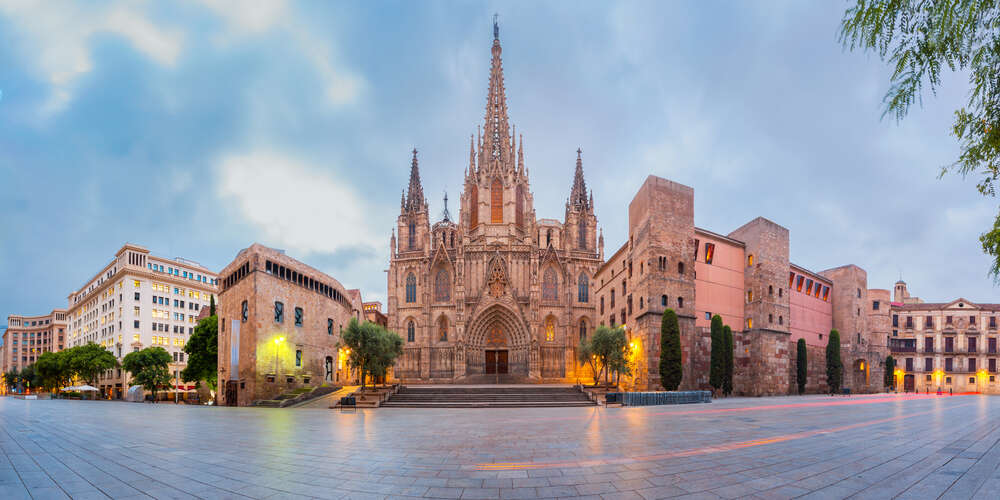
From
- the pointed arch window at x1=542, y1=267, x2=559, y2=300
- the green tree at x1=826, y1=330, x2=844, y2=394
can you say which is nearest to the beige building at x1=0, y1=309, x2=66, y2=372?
the pointed arch window at x1=542, y1=267, x2=559, y2=300

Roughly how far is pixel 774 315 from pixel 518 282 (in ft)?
87.9

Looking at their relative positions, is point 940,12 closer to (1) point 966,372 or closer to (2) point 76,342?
(1) point 966,372

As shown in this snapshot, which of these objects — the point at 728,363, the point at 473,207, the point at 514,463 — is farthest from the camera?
the point at 473,207

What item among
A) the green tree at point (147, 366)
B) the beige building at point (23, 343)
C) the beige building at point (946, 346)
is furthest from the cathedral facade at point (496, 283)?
the beige building at point (23, 343)

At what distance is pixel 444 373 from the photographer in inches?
2156

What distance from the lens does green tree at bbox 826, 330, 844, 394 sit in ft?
149

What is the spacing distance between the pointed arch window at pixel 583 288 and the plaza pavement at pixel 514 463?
143 feet

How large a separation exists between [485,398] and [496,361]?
25269mm

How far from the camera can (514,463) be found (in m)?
8.52

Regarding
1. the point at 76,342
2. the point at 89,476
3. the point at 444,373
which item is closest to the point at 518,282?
the point at 444,373

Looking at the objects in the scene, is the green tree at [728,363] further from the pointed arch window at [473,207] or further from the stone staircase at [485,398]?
the pointed arch window at [473,207]

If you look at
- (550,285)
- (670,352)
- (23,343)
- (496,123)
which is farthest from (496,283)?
(23,343)

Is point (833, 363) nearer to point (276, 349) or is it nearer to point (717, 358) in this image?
point (717, 358)

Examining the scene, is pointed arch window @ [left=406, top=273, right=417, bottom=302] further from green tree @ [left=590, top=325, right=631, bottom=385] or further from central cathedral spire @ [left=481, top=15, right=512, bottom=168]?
green tree @ [left=590, top=325, right=631, bottom=385]
